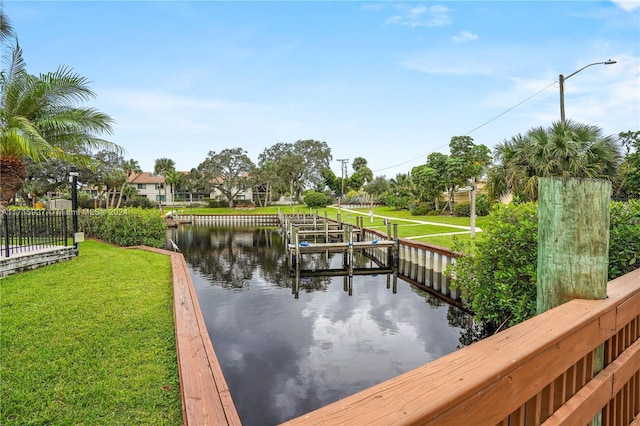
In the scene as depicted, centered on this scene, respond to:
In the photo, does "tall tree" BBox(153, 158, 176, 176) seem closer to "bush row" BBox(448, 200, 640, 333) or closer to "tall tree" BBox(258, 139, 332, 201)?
"tall tree" BBox(258, 139, 332, 201)

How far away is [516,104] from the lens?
21.0m

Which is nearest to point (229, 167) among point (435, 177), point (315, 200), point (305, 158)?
point (315, 200)

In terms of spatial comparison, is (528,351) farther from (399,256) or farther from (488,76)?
(488,76)

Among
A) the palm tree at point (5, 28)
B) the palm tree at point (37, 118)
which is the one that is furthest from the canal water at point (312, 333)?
the palm tree at point (5, 28)

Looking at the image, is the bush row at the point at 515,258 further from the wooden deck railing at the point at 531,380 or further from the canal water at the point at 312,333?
the wooden deck railing at the point at 531,380

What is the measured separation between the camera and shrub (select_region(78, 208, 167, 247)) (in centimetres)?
1532

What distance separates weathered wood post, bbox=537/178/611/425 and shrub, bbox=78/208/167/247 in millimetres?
16272

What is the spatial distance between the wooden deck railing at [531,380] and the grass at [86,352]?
10.1ft

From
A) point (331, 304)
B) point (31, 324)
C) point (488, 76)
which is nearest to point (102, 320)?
point (31, 324)

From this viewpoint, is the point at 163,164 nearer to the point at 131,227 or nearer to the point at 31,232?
the point at 131,227

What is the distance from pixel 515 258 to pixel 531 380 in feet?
14.6

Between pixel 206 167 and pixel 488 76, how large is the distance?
39.6 m

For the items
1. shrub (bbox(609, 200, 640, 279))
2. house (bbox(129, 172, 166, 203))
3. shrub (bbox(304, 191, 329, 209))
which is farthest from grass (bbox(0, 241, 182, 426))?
house (bbox(129, 172, 166, 203))

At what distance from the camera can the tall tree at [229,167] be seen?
162 feet
